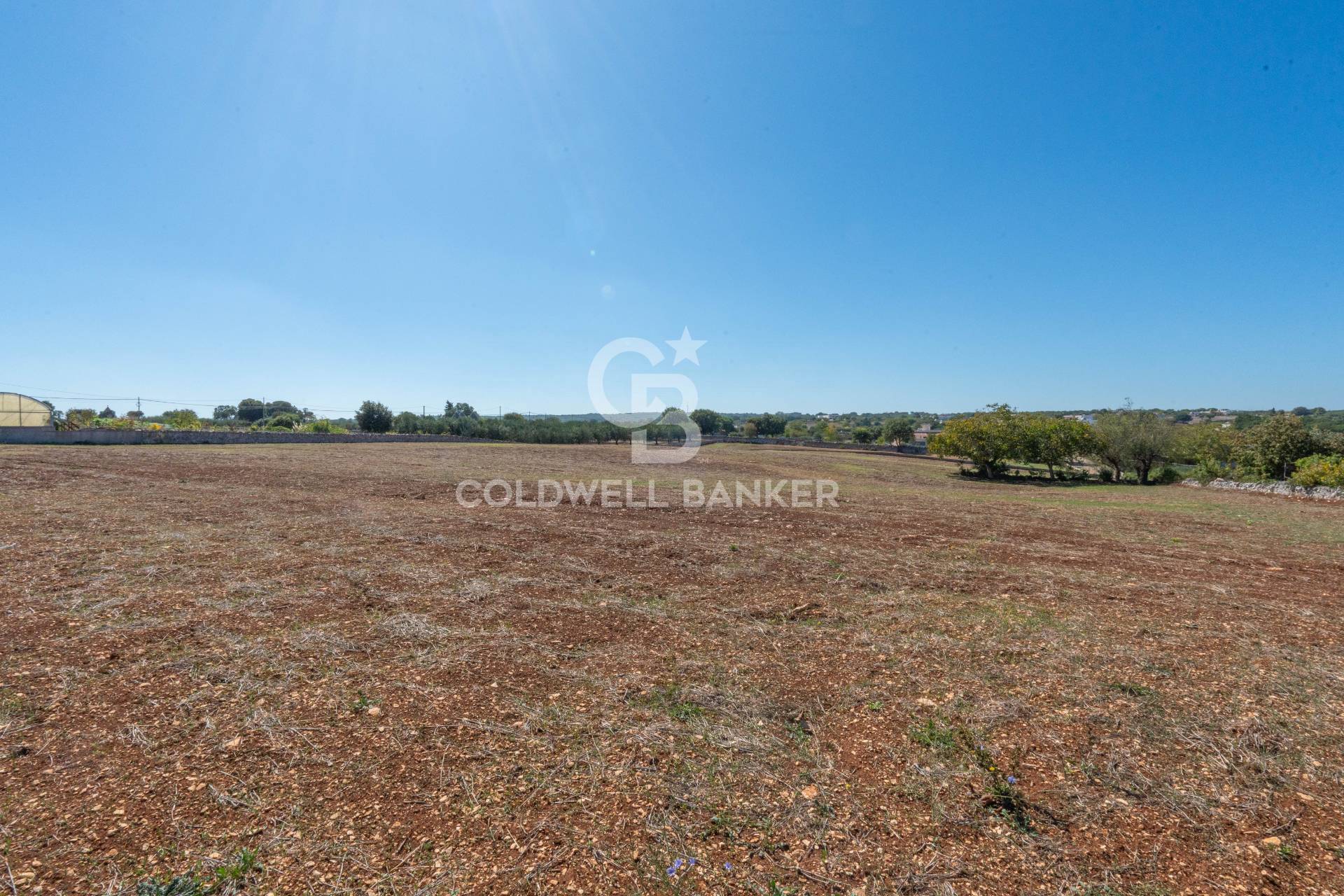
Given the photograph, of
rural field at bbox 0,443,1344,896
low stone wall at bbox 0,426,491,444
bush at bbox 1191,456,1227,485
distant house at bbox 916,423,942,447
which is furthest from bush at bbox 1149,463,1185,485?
low stone wall at bbox 0,426,491,444

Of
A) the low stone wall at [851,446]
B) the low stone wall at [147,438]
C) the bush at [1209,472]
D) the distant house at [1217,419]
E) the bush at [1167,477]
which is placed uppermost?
the distant house at [1217,419]

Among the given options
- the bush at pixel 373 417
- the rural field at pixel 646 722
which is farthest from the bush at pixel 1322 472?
the bush at pixel 373 417

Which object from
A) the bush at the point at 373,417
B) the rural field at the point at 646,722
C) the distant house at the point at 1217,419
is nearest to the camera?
the rural field at the point at 646,722

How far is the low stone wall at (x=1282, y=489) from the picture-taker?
19156 mm

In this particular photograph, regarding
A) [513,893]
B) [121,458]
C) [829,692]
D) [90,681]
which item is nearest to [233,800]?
[513,893]

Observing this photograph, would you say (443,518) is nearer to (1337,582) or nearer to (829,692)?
(829,692)

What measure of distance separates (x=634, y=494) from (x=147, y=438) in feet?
104

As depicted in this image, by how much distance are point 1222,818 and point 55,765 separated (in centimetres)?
644

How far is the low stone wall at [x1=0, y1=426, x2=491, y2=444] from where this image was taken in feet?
84.4

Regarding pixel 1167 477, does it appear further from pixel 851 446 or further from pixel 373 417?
pixel 373 417

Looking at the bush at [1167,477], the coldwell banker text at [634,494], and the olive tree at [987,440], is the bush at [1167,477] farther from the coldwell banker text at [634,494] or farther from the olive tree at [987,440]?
the coldwell banker text at [634,494]

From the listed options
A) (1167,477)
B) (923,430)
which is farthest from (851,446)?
(923,430)

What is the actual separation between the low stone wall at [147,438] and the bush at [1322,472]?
54.6 metres

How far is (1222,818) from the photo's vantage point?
2.79m
